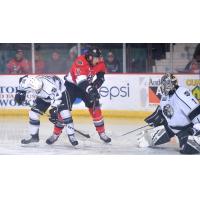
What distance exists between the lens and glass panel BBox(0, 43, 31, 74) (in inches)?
259

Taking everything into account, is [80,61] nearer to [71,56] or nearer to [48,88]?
[71,56]

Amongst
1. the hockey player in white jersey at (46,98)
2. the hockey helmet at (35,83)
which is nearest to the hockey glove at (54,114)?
the hockey player in white jersey at (46,98)

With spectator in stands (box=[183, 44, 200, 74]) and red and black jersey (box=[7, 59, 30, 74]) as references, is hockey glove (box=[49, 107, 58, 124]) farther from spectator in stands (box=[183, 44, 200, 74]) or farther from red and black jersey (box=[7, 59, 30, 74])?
spectator in stands (box=[183, 44, 200, 74])

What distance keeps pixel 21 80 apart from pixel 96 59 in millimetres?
831

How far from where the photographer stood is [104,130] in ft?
22.0

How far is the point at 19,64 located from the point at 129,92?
119 centimetres

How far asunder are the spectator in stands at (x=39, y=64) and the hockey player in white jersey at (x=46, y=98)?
65mm

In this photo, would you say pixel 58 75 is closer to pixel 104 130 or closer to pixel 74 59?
Answer: pixel 74 59

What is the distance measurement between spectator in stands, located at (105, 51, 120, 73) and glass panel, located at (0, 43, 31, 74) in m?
0.83

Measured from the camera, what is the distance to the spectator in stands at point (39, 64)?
6.60 metres

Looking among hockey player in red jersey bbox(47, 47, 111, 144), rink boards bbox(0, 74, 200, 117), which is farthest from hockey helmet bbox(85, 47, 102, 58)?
rink boards bbox(0, 74, 200, 117)

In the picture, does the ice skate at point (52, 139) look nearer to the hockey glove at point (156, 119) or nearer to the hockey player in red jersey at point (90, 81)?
the hockey player in red jersey at point (90, 81)

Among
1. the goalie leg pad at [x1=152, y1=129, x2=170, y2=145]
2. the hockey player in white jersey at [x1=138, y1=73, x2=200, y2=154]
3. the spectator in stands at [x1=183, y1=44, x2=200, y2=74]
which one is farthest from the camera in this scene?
the goalie leg pad at [x1=152, y1=129, x2=170, y2=145]

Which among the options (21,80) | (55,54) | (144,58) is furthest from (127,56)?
(21,80)
